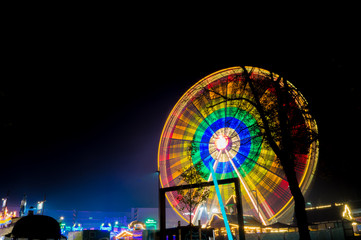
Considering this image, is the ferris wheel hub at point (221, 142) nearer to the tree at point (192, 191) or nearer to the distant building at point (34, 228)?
the tree at point (192, 191)

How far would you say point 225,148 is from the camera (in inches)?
995

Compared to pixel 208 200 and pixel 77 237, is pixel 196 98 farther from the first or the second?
pixel 77 237

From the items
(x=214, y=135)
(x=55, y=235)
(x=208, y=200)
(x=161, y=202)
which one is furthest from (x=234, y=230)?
(x=55, y=235)

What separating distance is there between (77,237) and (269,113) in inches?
718

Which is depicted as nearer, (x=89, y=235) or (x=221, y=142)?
(x=89, y=235)

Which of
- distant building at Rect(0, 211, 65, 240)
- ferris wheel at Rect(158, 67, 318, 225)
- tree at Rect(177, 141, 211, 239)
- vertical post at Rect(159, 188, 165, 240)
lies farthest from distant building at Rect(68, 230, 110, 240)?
vertical post at Rect(159, 188, 165, 240)

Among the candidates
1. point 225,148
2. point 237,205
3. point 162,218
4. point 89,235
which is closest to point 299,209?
point 237,205

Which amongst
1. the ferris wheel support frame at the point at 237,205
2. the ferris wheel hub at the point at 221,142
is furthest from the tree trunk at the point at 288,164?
the ferris wheel hub at the point at 221,142

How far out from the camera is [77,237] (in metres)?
20.6

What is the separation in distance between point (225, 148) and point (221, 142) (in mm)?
760

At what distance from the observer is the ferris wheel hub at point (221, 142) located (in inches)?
997

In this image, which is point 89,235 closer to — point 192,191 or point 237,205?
point 192,191

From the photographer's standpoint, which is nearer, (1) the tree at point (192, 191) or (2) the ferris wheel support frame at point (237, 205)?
(2) the ferris wheel support frame at point (237, 205)

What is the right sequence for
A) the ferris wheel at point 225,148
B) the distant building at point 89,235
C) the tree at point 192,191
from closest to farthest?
the distant building at point 89,235, the ferris wheel at point 225,148, the tree at point 192,191
